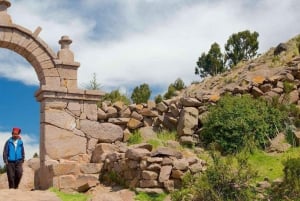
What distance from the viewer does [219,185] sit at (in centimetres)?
814

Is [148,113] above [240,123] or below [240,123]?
above

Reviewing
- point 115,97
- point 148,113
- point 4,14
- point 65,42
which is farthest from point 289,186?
point 115,97

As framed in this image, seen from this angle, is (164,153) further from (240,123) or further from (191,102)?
(191,102)

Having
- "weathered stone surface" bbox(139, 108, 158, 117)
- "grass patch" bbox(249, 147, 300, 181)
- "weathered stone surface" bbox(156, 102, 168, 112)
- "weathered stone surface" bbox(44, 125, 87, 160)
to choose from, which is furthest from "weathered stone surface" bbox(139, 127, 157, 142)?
"grass patch" bbox(249, 147, 300, 181)

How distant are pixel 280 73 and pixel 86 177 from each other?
7235mm

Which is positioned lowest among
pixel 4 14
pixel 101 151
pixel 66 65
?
pixel 101 151

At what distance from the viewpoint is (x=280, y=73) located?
14.0 metres

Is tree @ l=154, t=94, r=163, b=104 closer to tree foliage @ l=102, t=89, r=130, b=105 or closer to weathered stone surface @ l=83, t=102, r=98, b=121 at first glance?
tree foliage @ l=102, t=89, r=130, b=105

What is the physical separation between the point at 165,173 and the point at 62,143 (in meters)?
3.07

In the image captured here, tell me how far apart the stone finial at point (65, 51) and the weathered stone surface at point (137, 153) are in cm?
309

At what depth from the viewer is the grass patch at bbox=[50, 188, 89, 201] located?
9.02m

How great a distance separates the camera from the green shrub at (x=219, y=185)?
7.86m

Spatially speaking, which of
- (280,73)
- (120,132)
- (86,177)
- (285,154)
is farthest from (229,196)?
(280,73)

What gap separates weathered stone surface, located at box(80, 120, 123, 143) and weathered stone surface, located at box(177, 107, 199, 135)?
1.57 m
